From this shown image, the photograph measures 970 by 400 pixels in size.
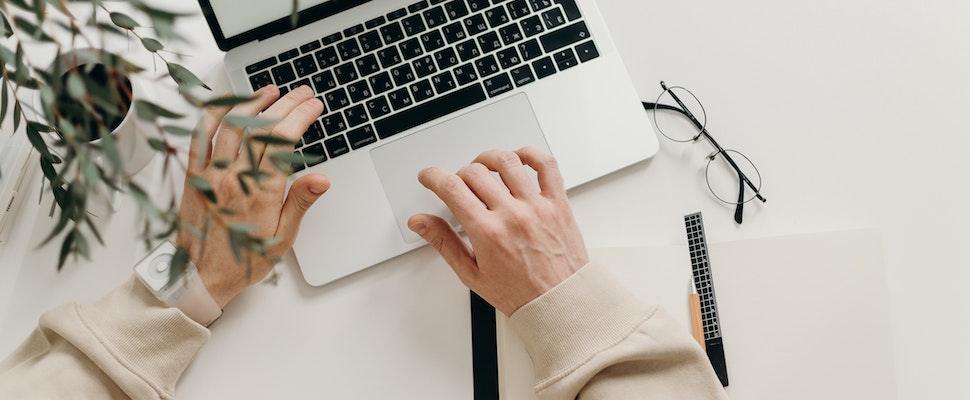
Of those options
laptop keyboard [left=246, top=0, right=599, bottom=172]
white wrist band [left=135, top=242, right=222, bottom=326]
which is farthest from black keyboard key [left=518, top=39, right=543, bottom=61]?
Result: white wrist band [left=135, top=242, right=222, bottom=326]

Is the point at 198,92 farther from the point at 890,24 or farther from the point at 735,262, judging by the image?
the point at 890,24

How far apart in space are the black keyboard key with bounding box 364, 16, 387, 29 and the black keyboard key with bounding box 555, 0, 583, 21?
21cm

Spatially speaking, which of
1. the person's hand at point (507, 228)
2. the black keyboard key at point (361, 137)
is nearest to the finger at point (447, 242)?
the person's hand at point (507, 228)

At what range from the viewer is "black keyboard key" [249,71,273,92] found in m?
0.88

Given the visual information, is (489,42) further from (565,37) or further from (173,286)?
(173,286)

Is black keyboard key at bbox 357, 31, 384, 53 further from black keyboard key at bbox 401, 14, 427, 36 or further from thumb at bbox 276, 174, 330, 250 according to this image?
thumb at bbox 276, 174, 330, 250

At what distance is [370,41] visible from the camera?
88cm

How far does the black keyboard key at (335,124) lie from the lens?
2.85 feet

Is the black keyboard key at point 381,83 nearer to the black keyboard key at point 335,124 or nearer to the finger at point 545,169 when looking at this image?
the black keyboard key at point 335,124

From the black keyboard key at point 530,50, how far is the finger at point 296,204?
0.28 meters

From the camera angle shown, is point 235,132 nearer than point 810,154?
Yes

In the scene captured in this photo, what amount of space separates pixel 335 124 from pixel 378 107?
5 centimetres

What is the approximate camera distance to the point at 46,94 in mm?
448

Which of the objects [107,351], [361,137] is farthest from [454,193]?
[107,351]
